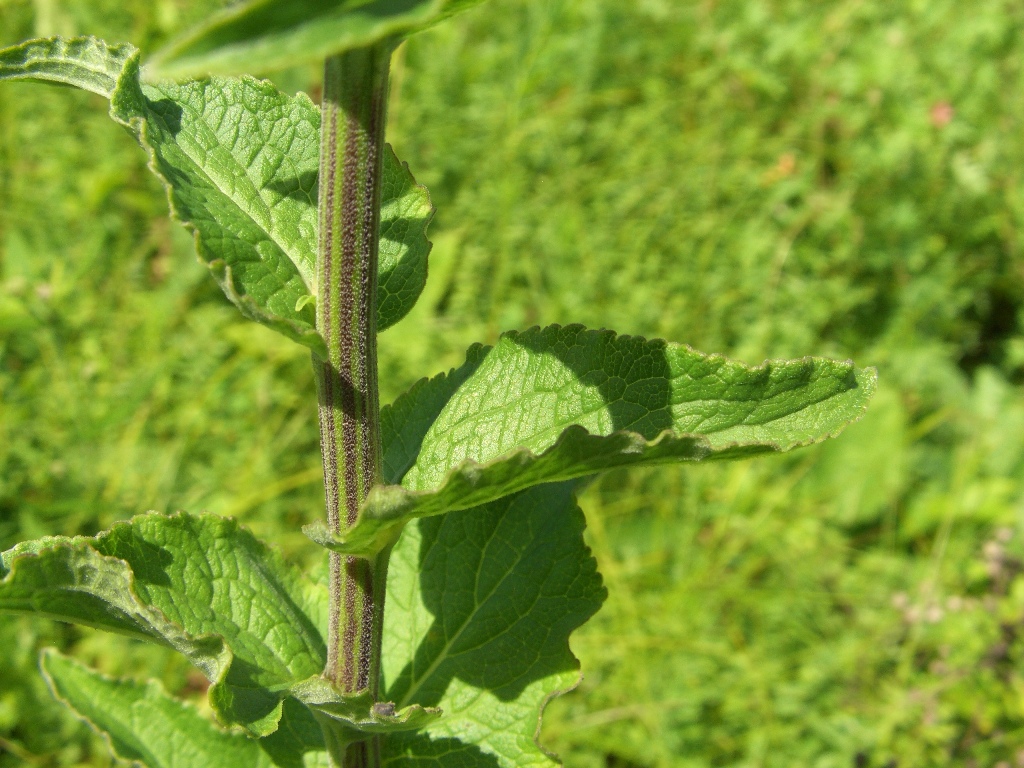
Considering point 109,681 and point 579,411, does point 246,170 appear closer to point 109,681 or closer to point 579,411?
point 579,411

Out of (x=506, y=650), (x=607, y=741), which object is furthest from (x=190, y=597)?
(x=607, y=741)

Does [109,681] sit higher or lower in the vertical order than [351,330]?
lower

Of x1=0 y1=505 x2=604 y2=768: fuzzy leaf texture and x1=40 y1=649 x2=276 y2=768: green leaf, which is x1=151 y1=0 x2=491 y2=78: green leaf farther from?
x1=40 y1=649 x2=276 y2=768: green leaf

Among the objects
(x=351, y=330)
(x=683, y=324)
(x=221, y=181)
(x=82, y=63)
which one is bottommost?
(x=351, y=330)

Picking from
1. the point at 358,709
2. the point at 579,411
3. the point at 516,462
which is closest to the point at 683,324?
the point at 579,411

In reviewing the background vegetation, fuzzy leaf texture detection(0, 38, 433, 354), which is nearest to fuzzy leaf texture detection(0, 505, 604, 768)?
fuzzy leaf texture detection(0, 38, 433, 354)

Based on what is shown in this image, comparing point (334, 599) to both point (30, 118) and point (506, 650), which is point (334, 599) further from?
point (30, 118)

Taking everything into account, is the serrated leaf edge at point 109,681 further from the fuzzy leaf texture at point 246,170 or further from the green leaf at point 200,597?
the fuzzy leaf texture at point 246,170
